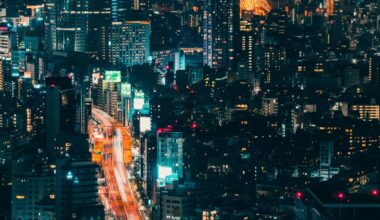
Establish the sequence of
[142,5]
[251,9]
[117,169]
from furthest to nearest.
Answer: [142,5], [251,9], [117,169]

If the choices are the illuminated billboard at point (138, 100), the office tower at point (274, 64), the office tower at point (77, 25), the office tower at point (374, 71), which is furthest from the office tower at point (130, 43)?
the illuminated billboard at point (138, 100)

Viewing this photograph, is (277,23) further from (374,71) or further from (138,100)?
(138,100)

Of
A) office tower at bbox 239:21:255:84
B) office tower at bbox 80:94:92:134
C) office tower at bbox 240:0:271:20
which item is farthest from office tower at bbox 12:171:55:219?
office tower at bbox 240:0:271:20

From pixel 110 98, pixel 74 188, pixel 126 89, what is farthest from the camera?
pixel 126 89

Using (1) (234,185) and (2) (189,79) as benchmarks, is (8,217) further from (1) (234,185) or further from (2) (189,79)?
(2) (189,79)

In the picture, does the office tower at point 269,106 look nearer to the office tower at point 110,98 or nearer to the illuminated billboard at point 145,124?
the office tower at point 110,98

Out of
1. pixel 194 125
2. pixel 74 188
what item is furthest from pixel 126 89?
pixel 74 188
